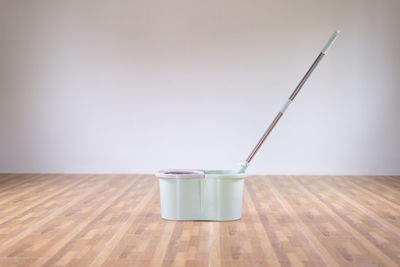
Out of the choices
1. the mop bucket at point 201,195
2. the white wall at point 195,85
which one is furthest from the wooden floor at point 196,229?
the white wall at point 195,85

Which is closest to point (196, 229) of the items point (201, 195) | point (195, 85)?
point (201, 195)

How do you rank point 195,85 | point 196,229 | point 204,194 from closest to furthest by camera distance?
point 196,229
point 204,194
point 195,85

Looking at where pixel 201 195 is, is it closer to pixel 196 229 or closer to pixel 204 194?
pixel 204 194

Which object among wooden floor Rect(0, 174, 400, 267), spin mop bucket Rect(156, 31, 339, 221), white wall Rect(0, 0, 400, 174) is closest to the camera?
wooden floor Rect(0, 174, 400, 267)

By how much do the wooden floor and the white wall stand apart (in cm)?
98

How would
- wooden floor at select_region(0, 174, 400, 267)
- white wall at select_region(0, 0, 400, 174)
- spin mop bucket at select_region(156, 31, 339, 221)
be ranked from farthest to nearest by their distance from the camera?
white wall at select_region(0, 0, 400, 174)
spin mop bucket at select_region(156, 31, 339, 221)
wooden floor at select_region(0, 174, 400, 267)

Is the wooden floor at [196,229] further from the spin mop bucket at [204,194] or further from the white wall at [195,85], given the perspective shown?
the white wall at [195,85]

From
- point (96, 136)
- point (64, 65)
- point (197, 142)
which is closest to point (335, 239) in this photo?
point (197, 142)

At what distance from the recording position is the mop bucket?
3.64 meters

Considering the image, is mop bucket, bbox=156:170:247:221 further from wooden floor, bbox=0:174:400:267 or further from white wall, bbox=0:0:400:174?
white wall, bbox=0:0:400:174

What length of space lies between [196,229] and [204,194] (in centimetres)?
28

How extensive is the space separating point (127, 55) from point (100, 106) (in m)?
0.67

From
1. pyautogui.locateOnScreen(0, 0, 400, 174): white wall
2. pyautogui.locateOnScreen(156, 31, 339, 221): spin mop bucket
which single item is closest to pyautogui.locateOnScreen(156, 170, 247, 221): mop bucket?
pyautogui.locateOnScreen(156, 31, 339, 221): spin mop bucket

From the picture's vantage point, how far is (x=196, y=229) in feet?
11.5
